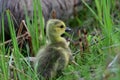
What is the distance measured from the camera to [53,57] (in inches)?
162

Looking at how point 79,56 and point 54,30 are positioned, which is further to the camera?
point 79,56

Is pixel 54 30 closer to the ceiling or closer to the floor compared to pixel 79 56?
closer to the ceiling

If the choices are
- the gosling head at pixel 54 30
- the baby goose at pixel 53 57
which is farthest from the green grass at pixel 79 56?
the gosling head at pixel 54 30

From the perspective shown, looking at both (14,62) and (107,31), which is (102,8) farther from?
(14,62)

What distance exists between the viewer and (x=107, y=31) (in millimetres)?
4398

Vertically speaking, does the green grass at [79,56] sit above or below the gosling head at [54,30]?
below

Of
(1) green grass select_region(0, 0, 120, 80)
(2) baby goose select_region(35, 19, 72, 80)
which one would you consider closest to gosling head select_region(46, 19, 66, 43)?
(2) baby goose select_region(35, 19, 72, 80)

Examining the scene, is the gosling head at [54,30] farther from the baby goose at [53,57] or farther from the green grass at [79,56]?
the green grass at [79,56]

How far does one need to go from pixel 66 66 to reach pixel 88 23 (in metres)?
2.80

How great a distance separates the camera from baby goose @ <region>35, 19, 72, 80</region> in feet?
13.5

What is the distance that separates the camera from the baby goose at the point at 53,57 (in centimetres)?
411

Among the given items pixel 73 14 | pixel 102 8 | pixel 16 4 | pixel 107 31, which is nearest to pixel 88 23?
pixel 73 14

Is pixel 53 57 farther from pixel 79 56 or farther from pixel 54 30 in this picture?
pixel 79 56

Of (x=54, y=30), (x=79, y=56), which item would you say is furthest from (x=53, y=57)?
(x=79, y=56)
